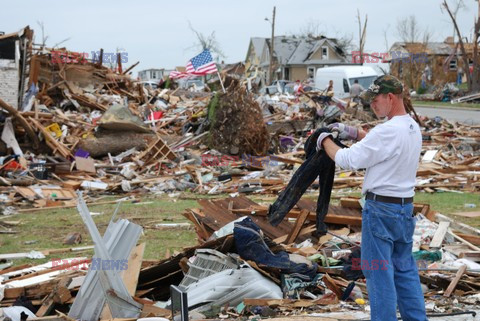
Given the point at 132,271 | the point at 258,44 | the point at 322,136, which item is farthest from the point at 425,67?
the point at 322,136

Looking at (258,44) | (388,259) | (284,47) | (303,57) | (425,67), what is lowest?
(388,259)

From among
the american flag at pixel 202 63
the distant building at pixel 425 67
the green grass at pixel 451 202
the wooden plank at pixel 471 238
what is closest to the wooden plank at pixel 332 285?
the wooden plank at pixel 471 238

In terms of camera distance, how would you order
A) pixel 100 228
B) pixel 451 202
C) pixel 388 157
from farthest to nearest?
pixel 451 202 < pixel 100 228 < pixel 388 157

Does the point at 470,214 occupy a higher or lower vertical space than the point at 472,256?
lower

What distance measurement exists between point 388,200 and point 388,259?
42 cm

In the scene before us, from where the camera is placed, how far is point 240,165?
60.1 feet

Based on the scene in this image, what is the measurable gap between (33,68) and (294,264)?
21.1m

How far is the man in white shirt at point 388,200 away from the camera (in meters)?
4.60

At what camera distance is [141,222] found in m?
11.8

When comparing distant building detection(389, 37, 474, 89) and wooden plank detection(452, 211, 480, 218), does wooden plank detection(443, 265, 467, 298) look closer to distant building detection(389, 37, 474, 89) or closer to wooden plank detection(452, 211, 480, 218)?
wooden plank detection(452, 211, 480, 218)

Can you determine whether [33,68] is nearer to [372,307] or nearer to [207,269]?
[207,269]

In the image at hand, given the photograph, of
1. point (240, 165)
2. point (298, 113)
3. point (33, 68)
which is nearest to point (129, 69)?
point (33, 68)

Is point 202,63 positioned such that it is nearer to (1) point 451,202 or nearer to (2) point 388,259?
(1) point 451,202

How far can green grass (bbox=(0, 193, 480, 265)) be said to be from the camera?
991cm
